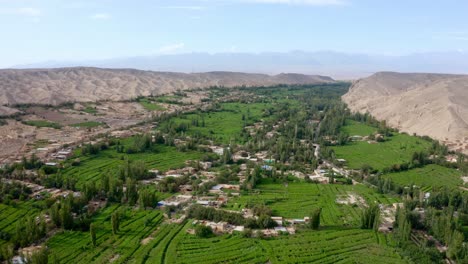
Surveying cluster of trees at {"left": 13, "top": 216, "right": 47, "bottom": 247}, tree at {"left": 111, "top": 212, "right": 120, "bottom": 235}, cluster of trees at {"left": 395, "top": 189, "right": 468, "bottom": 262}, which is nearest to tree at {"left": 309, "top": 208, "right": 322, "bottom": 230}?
cluster of trees at {"left": 395, "top": 189, "right": 468, "bottom": 262}

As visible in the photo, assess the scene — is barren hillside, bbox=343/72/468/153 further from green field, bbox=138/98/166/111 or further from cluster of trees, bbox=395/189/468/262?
green field, bbox=138/98/166/111

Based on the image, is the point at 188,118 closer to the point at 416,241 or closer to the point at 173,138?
the point at 173,138

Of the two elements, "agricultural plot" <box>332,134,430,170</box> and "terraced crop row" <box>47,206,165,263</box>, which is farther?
"agricultural plot" <box>332,134,430,170</box>

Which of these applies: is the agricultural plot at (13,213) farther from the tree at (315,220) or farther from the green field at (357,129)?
the green field at (357,129)

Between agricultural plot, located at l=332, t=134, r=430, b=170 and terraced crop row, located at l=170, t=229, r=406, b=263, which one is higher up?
agricultural plot, located at l=332, t=134, r=430, b=170

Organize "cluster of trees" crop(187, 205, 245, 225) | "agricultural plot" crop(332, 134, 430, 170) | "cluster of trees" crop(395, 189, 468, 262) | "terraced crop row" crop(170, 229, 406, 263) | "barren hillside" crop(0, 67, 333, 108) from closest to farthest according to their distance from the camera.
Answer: "terraced crop row" crop(170, 229, 406, 263) → "cluster of trees" crop(395, 189, 468, 262) → "cluster of trees" crop(187, 205, 245, 225) → "agricultural plot" crop(332, 134, 430, 170) → "barren hillside" crop(0, 67, 333, 108)

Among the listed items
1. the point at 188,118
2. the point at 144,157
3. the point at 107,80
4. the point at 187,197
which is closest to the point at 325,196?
the point at 187,197

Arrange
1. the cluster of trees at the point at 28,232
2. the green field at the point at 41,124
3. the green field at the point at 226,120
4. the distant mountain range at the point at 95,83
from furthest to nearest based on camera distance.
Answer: the distant mountain range at the point at 95,83
the green field at the point at 41,124
the green field at the point at 226,120
the cluster of trees at the point at 28,232

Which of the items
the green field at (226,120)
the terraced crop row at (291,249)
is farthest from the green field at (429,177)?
the green field at (226,120)
